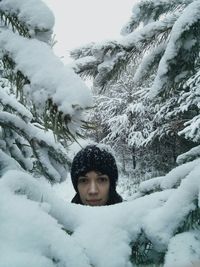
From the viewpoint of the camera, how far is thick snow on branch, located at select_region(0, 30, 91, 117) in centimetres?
104

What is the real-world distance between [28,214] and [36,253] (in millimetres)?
106

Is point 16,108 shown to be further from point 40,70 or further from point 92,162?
point 40,70

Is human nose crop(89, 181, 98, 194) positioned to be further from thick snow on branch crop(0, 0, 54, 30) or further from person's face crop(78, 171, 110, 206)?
thick snow on branch crop(0, 0, 54, 30)

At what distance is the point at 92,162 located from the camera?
11.7ft

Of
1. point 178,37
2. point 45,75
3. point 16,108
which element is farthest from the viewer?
point 16,108

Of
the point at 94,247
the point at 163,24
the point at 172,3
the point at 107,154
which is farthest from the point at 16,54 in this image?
the point at 107,154

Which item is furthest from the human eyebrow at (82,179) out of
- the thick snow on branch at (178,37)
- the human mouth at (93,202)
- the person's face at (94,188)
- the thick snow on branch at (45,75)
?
the thick snow on branch at (45,75)

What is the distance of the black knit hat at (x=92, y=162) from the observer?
354 cm

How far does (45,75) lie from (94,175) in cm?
257

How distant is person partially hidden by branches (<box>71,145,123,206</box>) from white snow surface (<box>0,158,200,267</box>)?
94.9 inches

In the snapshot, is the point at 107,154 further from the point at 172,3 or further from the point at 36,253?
the point at 36,253

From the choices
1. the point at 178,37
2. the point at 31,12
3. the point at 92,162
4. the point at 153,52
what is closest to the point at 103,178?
the point at 92,162

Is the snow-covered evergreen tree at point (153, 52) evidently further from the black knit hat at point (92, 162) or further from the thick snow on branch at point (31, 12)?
the black knit hat at point (92, 162)

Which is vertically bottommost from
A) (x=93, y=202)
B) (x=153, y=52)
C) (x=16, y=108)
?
(x=93, y=202)
